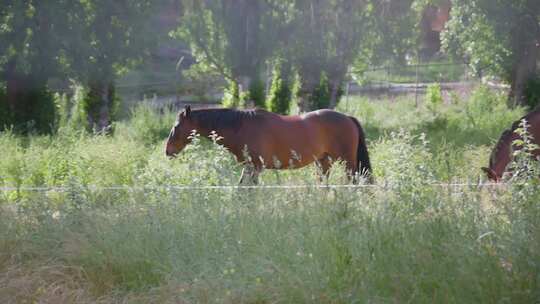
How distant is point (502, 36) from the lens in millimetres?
17750

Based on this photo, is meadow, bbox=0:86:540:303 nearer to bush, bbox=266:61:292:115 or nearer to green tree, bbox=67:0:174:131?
green tree, bbox=67:0:174:131

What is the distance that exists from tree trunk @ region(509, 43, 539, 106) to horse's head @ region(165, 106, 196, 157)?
12.8 m

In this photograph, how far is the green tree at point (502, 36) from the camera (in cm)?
1745

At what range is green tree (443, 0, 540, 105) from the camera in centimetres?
1745

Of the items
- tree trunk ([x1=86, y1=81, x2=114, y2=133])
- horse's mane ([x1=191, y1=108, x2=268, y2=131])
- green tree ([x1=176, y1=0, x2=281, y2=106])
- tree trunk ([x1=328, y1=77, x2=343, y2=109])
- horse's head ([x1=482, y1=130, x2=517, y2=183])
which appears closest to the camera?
horse's head ([x1=482, y1=130, x2=517, y2=183])

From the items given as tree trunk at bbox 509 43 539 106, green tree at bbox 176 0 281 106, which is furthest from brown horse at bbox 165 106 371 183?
tree trunk at bbox 509 43 539 106

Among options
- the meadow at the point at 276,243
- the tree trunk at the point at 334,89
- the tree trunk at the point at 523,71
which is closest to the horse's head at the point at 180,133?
the meadow at the point at 276,243

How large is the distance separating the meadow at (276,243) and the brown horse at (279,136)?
2.00m

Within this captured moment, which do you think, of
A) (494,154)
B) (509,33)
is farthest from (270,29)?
(494,154)

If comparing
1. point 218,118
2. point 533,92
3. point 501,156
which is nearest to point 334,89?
point 533,92

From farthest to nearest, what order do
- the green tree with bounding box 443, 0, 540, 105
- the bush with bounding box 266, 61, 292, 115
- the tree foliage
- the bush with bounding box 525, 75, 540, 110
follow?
1. the bush with bounding box 266, 61, 292, 115
2. the bush with bounding box 525, 75, 540, 110
3. the green tree with bounding box 443, 0, 540, 105
4. the tree foliage

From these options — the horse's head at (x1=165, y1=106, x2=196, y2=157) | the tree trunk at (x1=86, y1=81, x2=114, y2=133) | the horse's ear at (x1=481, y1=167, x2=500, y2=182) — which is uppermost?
the horse's head at (x1=165, y1=106, x2=196, y2=157)

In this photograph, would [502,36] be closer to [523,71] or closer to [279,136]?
[523,71]

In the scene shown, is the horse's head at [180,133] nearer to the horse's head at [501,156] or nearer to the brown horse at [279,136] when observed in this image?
the brown horse at [279,136]
